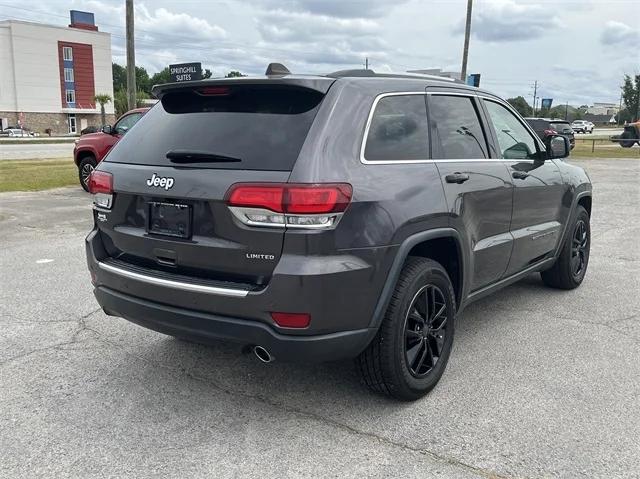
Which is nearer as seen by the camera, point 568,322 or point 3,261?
point 568,322

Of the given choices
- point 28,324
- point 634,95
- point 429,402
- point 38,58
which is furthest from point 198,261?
point 38,58

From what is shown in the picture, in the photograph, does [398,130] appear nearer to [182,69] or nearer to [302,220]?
[302,220]

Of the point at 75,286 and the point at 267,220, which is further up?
the point at 267,220

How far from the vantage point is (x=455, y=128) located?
4.05m

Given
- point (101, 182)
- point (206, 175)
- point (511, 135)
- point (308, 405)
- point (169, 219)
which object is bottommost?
point (308, 405)

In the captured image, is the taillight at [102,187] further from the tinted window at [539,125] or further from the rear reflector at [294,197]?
the tinted window at [539,125]

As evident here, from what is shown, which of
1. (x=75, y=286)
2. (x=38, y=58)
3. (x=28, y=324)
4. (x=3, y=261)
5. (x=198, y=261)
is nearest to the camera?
(x=198, y=261)

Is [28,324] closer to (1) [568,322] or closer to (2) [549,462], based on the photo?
(2) [549,462]

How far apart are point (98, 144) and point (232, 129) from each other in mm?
10562

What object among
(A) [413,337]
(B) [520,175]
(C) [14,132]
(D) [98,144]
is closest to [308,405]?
(A) [413,337]

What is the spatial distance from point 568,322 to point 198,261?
3.27 meters

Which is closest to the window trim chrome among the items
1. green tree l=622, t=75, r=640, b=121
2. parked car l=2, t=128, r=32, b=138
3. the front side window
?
the front side window

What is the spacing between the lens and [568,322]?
4965 millimetres

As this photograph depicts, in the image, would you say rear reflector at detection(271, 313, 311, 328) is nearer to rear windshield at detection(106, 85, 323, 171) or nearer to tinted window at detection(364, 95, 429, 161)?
rear windshield at detection(106, 85, 323, 171)
